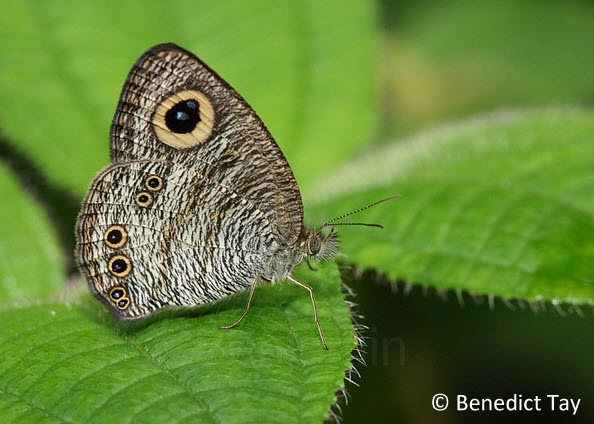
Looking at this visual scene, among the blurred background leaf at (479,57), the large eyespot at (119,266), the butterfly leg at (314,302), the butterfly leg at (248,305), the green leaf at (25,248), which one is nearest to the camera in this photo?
the butterfly leg at (314,302)

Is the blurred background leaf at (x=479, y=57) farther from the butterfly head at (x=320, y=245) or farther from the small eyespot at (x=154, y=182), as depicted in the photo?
the small eyespot at (x=154, y=182)

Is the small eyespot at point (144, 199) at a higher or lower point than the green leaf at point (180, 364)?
higher

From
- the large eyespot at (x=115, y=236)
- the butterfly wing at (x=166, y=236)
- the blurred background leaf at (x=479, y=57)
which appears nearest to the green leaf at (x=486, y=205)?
the butterfly wing at (x=166, y=236)

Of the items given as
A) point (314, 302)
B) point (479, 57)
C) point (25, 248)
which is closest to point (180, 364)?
point (314, 302)

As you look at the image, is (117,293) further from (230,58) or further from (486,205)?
(230,58)

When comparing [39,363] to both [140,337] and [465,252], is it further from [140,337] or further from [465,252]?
[465,252]

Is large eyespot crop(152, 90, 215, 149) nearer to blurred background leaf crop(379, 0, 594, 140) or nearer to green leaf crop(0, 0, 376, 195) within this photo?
green leaf crop(0, 0, 376, 195)
